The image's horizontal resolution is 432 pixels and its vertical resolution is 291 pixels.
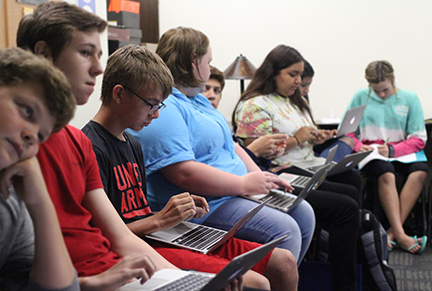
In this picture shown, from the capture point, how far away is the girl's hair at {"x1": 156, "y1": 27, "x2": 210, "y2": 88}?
159cm

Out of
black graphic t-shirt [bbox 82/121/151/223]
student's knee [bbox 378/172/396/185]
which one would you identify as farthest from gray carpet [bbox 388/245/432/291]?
black graphic t-shirt [bbox 82/121/151/223]

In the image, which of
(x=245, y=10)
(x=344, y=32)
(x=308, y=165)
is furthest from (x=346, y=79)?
(x=308, y=165)

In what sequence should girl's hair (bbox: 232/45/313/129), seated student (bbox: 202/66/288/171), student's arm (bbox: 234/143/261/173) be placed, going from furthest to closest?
girl's hair (bbox: 232/45/313/129) < seated student (bbox: 202/66/288/171) < student's arm (bbox: 234/143/261/173)

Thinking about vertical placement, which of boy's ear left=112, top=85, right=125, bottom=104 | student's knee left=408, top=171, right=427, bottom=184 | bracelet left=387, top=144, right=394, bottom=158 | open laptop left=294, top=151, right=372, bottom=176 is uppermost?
boy's ear left=112, top=85, right=125, bottom=104

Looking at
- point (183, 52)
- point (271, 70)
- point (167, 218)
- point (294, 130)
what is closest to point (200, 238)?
point (167, 218)

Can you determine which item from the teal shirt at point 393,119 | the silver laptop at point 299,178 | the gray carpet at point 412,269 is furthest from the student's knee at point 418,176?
the silver laptop at point 299,178

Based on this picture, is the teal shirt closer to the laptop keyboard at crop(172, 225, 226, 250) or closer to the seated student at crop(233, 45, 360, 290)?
the seated student at crop(233, 45, 360, 290)

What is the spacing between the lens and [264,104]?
91.7 inches

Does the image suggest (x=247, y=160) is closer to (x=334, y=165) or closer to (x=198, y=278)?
(x=334, y=165)

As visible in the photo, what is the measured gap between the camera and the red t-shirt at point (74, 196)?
0.73 metres

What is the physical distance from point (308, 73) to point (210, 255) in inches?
78.7

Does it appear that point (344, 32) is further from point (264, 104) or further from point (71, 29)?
point (71, 29)

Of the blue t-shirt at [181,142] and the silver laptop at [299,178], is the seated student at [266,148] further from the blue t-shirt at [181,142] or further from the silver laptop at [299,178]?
the blue t-shirt at [181,142]

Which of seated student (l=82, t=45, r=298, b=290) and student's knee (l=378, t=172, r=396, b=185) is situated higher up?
seated student (l=82, t=45, r=298, b=290)
